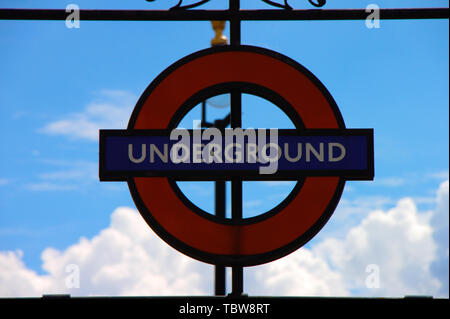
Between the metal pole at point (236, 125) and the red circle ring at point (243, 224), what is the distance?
0.14m

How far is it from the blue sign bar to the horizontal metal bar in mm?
1308

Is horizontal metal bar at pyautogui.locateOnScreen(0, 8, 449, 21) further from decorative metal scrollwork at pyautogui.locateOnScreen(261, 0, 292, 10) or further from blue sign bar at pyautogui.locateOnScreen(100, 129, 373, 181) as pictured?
blue sign bar at pyautogui.locateOnScreen(100, 129, 373, 181)

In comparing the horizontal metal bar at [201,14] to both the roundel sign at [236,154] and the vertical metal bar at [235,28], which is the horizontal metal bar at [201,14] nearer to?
the vertical metal bar at [235,28]

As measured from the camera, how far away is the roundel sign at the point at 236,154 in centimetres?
696

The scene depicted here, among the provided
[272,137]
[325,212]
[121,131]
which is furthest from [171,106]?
[325,212]

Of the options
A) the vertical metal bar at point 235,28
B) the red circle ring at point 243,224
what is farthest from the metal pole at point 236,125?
the red circle ring at point 243,224

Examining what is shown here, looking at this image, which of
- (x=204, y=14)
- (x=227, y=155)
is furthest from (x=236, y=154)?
(x=204, y=14)

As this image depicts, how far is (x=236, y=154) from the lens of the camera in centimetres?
723

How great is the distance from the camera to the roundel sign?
6.96m
